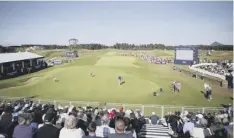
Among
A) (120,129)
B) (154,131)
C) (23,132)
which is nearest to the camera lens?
(120,129)

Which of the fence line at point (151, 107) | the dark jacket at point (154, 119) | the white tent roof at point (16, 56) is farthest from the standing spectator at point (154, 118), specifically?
the white tent roof at point (16, 56)

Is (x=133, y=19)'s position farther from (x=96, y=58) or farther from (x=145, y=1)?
(x=96, y=58)

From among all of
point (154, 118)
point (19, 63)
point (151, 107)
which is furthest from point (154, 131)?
point (19, 63)

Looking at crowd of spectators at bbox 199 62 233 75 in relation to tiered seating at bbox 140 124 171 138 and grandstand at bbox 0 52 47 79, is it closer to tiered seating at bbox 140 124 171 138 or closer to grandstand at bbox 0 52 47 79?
tiered seating at bbox 140 124 171 138

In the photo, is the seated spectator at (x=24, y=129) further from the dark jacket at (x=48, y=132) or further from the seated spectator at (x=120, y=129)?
the seated spectator at (x=120, y=129)

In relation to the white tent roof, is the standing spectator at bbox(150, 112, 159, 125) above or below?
below

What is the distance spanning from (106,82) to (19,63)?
9.71 feet

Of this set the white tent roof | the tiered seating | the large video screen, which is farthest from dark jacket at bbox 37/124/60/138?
the white tent roof

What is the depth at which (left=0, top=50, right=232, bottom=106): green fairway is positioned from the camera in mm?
8180

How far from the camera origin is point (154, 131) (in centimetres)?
611

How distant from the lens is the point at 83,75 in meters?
8.55

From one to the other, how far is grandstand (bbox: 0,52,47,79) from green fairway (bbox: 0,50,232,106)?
0.20m

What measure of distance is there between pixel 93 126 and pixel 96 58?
548 cm

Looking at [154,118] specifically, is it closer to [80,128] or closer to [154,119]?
[154,119]
